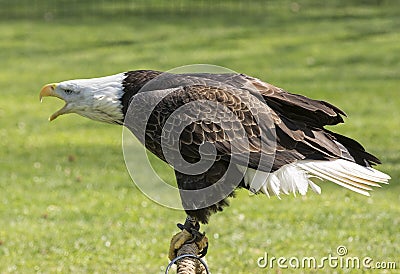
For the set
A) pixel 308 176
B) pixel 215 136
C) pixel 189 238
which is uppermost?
pixel 215 136

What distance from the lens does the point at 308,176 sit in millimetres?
4508

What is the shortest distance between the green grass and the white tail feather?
171cm

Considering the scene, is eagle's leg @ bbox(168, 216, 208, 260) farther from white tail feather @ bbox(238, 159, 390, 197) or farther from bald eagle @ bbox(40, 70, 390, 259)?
white tail feather @ bbox(238, 159, 390, 197)

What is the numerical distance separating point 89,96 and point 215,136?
2.26 ft

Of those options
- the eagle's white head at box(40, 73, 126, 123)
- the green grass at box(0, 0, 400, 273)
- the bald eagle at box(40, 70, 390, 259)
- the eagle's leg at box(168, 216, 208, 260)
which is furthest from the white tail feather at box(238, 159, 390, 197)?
the green grass at box(0, 0, 400, 273)

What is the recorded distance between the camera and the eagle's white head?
4500mm

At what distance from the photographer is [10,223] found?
23.9 feet

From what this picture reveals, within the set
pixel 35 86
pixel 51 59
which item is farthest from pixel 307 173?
pixel 51 59

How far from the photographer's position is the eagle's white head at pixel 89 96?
4500 mm

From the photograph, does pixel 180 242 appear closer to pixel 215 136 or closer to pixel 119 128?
pixel 215 136

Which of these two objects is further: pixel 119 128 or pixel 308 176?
pixel 119 128

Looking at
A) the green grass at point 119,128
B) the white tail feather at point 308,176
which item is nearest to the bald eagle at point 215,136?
the white tail feather at point 308,176

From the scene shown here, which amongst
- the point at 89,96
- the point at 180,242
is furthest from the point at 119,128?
the point at 180,242

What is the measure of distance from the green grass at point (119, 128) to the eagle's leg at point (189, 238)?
61.4 inches
